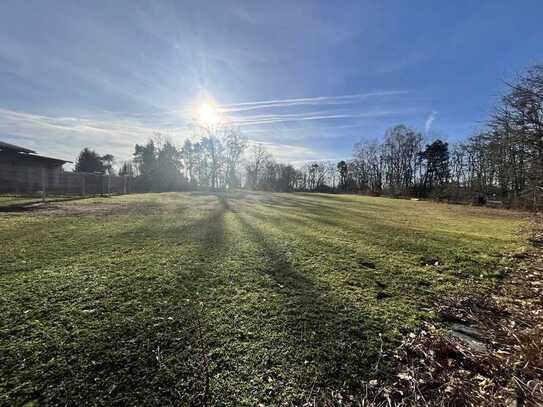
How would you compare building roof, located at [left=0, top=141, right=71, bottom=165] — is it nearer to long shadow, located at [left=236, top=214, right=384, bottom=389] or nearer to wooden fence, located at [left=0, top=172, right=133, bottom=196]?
wooden fence, located at [left=0, top=172, right=133, bottom=196]

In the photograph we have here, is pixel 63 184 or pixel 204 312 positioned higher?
pixel 63 184

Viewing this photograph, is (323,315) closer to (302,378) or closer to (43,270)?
(302,378)

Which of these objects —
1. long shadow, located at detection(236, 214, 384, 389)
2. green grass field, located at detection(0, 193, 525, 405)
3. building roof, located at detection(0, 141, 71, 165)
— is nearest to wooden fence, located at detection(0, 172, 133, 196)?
building roof, located at detection(0, 141, 71, 165)

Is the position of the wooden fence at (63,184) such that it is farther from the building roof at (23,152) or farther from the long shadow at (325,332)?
the long shadow at (325,332)

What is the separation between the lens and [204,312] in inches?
104

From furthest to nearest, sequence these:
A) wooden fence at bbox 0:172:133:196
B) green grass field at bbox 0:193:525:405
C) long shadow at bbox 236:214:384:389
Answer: wooden fence at bbox 0:172:133:196
long shadow at bbox 236:214:384:389
green grass field at bbox 0:193:525:405

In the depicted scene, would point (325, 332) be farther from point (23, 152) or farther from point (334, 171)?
point (334, 171)

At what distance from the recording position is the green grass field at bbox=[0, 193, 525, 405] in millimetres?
1742

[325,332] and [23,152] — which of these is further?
[23,152]

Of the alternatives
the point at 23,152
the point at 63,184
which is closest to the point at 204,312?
the point at 63,184

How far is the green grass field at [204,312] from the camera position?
1.74m

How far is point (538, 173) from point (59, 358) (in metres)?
13.5

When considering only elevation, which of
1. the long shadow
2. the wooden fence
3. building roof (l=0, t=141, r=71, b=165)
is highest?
building roof (l=0, t=141, r=71, b=165)

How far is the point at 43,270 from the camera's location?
11.2 feet
